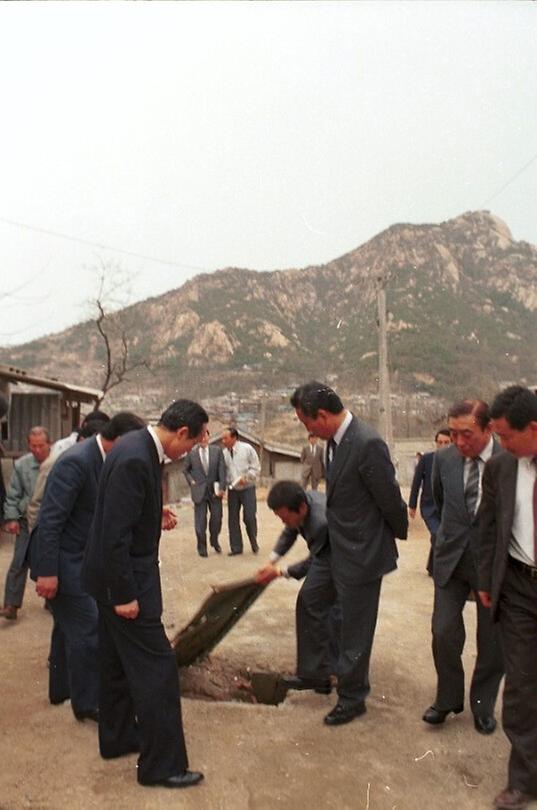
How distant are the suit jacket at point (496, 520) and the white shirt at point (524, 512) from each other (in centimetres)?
3

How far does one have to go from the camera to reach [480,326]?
53.5 metres

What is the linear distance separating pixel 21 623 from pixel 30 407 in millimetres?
10393

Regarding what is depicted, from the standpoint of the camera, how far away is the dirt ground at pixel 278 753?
319cm

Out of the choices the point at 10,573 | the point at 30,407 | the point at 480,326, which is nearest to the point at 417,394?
the point at 480,326

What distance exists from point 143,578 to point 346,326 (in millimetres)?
53869

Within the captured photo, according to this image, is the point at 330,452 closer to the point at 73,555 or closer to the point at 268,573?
the point at 268,573

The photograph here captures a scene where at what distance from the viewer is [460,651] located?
13.0 feet

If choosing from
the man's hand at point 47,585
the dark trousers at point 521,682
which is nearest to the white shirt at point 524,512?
the dark trousers at point 521,682

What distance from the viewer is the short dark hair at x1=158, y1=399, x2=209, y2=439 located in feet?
10.9

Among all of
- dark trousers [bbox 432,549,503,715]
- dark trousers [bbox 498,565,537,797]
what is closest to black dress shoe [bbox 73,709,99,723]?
dark trousers [bbox 432,549,503,715]

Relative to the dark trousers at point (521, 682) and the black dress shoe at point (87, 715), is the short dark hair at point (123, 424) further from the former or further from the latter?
the dark trousers at point (521, 682)

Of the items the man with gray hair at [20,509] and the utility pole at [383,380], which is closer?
the man with gray hair at [20,509]

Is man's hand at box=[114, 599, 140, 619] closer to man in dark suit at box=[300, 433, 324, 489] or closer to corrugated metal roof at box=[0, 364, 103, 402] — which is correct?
corrugated metal roof at box=[0, 364, 103, 402]

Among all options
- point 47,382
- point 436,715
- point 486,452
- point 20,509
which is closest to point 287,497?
point 486,452
